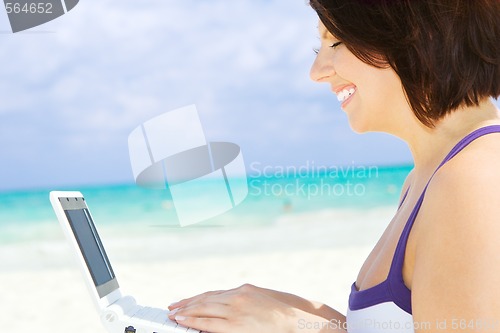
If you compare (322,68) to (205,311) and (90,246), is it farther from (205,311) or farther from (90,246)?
(90,246)

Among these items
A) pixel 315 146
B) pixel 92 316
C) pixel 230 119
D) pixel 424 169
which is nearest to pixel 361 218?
pixel 315 146

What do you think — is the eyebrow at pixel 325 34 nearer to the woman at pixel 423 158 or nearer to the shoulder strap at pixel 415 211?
the woman at pixel 423 158

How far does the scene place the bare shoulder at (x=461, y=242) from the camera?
946mm

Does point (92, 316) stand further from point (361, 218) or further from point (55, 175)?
point (55, 175)

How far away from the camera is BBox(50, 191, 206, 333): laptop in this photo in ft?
4.33

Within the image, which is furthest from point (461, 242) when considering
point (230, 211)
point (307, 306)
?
point (230, 211)

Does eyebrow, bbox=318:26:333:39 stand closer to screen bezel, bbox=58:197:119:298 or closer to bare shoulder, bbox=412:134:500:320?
bare shoulder, bbox=412:134:500:320

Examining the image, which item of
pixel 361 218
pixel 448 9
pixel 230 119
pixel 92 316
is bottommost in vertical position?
pixel 361 218

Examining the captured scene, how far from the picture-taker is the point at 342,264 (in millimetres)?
7031

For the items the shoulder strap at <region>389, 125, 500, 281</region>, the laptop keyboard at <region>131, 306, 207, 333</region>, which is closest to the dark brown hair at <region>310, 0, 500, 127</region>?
the shoulder strap at <region>389, 125, 500, 281</region>

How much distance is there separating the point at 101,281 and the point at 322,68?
28.6 inches

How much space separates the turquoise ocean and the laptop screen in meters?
9.34

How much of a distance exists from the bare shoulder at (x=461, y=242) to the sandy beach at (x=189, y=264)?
4.31 m

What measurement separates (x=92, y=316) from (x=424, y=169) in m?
4.68
